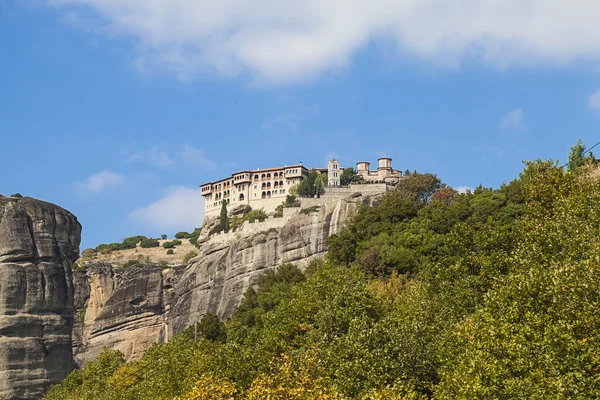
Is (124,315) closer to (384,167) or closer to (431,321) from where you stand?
(384,167)

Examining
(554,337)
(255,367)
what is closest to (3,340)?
(255,367)

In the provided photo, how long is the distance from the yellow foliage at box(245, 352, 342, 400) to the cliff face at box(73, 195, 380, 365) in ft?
163

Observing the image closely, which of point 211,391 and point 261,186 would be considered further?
point 261,186

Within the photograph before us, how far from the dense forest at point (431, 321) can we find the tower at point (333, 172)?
6551 centimetres

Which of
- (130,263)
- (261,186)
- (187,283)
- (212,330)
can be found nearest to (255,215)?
(261,186)

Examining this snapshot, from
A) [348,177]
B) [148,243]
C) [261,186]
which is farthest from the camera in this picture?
[148,243]

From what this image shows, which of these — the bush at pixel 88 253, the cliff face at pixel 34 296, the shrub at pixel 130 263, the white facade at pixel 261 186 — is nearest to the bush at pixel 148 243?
the bush at pixel 88 253

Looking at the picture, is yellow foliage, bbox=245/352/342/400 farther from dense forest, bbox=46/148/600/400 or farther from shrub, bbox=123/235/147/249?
shrub, bbox=123/235/147/249

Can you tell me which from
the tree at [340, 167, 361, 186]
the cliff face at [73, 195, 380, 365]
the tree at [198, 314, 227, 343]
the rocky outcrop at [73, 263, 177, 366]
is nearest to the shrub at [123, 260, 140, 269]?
the cliff face at [73, 195, 380, 365]

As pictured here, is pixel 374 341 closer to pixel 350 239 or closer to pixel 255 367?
pixel 255 367

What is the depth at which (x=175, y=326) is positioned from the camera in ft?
365

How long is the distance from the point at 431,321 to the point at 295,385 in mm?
12086

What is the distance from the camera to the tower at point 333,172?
147625 mm

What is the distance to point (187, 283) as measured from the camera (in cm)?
11556
